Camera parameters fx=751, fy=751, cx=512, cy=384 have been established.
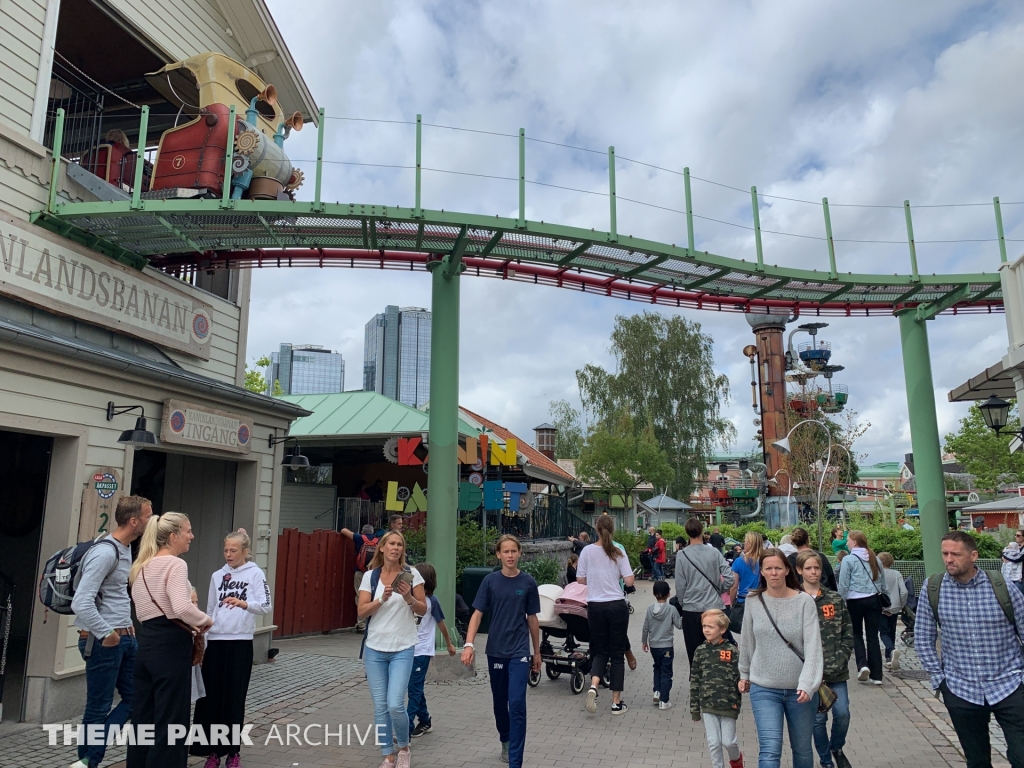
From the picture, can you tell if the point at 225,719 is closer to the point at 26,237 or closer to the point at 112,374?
the point at 112,374

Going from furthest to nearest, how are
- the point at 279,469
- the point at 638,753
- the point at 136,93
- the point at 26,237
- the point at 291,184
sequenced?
the point at 136,93
the point at 291,184
the point at 279,469
the point at 26,237
the point at 638,753

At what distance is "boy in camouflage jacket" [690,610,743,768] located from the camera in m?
5.20

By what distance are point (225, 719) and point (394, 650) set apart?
1.36m

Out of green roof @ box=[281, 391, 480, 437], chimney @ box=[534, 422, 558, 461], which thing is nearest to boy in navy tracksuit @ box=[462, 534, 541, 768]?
green roof @ box=[281, 391, 480, 437]

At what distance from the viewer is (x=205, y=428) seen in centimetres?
921

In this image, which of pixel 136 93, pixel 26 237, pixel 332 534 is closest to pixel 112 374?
pixel 26 237

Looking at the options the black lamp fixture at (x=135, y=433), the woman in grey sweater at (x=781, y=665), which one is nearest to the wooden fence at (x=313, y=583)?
the black lamp fixture at (x=135, y=433)

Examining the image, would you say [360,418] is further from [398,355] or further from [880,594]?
[398,355]

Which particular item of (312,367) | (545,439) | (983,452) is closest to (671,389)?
(545,439)

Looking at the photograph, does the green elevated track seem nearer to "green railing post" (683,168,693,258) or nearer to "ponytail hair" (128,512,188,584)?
"green railing post" (683,168,693,258)

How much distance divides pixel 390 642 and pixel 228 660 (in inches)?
47.4

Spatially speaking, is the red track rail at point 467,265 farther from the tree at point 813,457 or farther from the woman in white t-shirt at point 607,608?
the tree at point 813,457

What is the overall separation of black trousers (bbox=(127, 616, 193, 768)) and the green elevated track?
4773mm

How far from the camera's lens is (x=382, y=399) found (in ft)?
62.7
